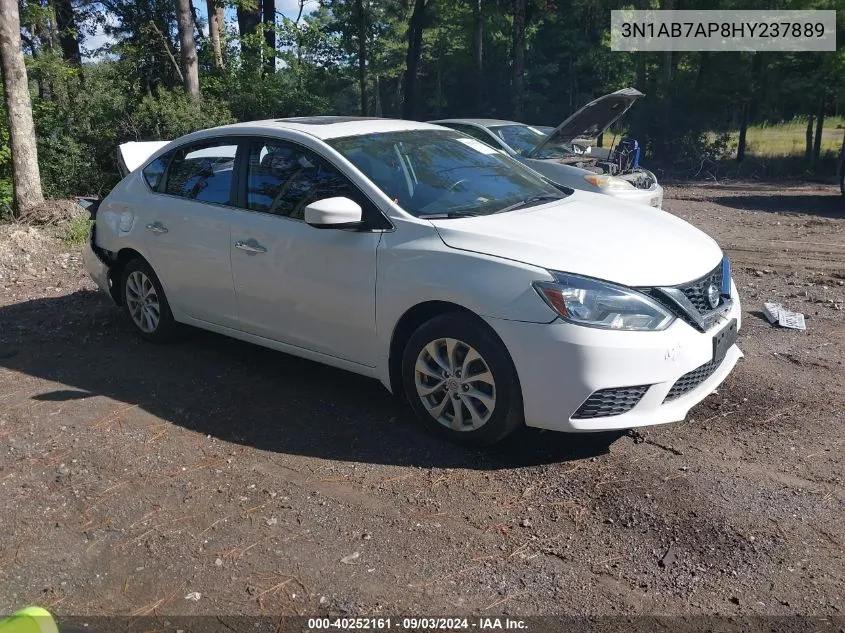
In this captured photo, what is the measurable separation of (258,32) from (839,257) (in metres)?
15.2

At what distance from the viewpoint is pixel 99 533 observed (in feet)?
12.4

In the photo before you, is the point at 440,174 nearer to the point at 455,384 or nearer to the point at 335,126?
the point at 335,126

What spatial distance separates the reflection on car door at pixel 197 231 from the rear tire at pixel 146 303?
0.19 metres

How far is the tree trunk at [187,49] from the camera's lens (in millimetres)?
16188

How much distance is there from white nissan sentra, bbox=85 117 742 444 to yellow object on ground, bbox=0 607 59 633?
110 inches

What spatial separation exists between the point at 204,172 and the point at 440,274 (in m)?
2.46

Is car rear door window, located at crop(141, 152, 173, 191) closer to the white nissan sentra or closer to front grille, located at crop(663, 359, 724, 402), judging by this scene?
the white nissan sentra

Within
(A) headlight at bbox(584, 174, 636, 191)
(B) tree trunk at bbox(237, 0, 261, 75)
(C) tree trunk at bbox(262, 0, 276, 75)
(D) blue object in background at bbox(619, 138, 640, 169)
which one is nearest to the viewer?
(A) headlight at bbox(584, 174, 636, 191)

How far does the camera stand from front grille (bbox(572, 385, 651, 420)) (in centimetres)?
396

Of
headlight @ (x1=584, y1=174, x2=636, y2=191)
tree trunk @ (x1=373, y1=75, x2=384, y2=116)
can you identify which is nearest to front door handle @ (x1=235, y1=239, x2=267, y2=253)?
headlight @ (x1=584, y1=174, x2=636, y2=191)

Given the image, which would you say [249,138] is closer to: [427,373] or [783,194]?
[427,373]

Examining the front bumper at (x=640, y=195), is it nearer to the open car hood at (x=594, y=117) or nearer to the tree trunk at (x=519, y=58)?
the open car hood at (x=594, y=117)

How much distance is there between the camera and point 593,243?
428 cm

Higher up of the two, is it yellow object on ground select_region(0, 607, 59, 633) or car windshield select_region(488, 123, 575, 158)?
car windshield select_region(488, 123, 575, 158)
